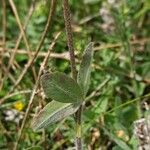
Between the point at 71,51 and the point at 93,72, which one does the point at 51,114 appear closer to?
the point at 71,51

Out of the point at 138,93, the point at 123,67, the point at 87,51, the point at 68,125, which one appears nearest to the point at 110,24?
the point at 123,67

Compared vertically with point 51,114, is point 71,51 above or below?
above

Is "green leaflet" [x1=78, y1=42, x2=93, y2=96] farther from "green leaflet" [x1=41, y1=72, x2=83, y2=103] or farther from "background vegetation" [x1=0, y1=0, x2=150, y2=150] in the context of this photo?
"background vegetation" [x1=0, y1=0, x2=150, y2=150]

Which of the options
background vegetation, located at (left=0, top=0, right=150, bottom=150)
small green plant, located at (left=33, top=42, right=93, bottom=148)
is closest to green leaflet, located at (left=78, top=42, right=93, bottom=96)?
small green plant, located at (left=33, top=42, right=93, bottom=148)

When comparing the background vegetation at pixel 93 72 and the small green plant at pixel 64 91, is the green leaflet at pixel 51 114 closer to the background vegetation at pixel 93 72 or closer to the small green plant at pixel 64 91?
the small green plant at pixel 64 91

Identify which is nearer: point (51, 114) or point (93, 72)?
point (51, 114)

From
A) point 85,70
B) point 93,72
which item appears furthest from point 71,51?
point 93,72

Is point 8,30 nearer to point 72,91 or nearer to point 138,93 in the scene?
point 138,93

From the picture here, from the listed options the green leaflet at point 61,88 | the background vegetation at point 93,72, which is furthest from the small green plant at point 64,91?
the background vegetation at point 93,72
